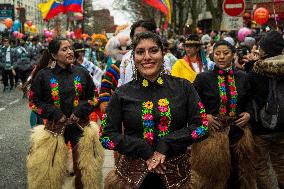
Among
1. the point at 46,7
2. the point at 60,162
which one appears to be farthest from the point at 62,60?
the point at 46,7

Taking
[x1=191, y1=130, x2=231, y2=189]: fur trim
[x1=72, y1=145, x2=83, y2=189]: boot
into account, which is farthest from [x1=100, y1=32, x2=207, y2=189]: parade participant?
[x1=72, y1=145, x2=83, y2=189]: boot

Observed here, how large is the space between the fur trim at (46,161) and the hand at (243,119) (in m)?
1.88

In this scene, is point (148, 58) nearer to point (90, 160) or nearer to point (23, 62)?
point (90, 160)

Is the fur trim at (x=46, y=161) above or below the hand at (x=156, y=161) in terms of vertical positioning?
below

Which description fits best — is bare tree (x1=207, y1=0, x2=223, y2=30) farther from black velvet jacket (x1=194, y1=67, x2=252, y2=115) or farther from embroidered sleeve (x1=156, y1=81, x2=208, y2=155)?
embroidered sleeve (x1=156, y1=81, x2=208, y2=155)

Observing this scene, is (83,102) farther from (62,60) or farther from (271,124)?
(271,124)

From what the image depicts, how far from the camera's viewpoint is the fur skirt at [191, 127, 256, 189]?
484 centimetres

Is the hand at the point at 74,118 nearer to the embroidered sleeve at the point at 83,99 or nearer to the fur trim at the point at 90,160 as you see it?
the embroidered sleeve at the point at 83,99

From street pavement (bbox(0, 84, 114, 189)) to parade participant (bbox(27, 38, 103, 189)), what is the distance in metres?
1.18

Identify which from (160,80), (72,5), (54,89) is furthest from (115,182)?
(72,5)

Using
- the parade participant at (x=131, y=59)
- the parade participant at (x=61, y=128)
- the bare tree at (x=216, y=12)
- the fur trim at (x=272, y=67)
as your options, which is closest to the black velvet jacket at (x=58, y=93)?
the parade participant at (x=61, y=128)

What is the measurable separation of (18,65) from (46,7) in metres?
5.70

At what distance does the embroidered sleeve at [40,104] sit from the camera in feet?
17.1

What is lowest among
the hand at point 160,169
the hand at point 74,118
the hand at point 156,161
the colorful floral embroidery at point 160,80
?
the hand at point 74,118
